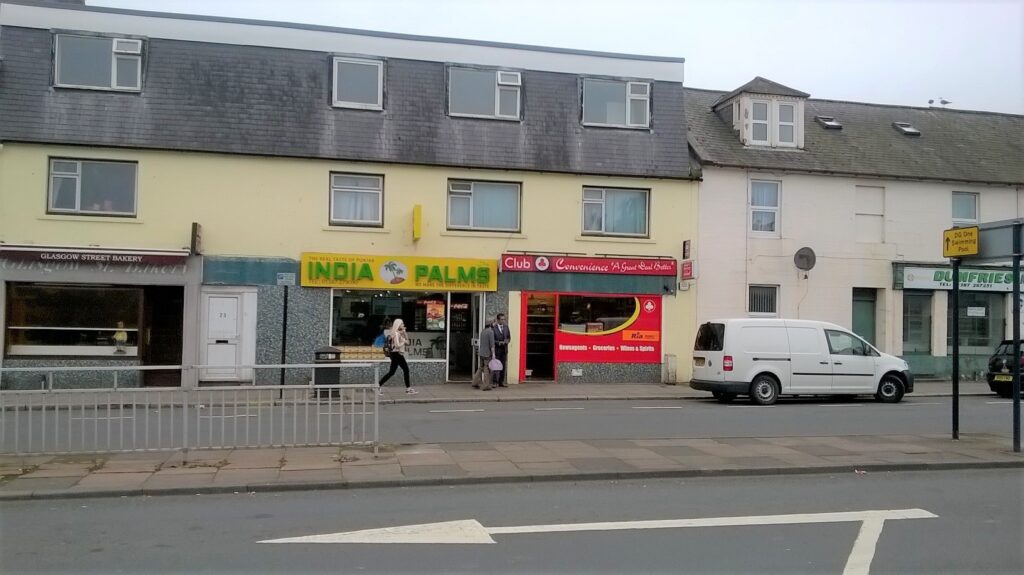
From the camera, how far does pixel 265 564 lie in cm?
599

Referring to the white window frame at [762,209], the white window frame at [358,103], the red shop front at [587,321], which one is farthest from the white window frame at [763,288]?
the white window frame at [358,103]

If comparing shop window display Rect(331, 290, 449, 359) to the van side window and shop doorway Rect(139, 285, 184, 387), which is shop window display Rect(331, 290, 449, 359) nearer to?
shop doorway Rect(139, 285, 184, 387)

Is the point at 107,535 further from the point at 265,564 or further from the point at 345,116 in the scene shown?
the point at 345,116

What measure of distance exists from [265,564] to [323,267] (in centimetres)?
1421

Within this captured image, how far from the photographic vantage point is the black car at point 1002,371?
62.9 feet

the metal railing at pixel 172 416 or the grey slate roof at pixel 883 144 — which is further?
the grey slate roof at pixel 883 144

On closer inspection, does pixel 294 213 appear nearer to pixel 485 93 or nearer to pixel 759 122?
pixel 485 93

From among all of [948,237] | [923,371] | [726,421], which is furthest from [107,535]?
[923,371]

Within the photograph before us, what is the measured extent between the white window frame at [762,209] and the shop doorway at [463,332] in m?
7.62

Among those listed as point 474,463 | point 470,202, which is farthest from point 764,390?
point 474,463

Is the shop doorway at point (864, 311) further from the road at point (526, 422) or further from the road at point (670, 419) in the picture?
the road at point (670, 419)

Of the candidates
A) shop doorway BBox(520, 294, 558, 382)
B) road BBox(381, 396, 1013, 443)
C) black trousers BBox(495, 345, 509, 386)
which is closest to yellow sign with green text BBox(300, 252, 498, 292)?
shop doorway BBox(520, 294, 558, 382)

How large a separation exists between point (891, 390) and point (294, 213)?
14.3 m

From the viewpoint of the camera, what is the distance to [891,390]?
18.2m
